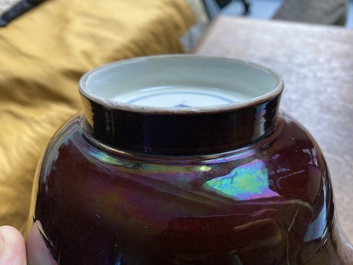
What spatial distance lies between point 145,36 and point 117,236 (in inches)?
25.8

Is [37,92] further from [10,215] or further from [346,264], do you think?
[346,264]

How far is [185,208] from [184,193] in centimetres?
1

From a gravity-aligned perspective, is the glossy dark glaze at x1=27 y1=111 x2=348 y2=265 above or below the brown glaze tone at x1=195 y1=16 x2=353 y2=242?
above

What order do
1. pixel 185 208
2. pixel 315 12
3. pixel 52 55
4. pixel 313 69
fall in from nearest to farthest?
1. pixel 185 208
2. pixel 52 55
3. pixel 313 69
4. pixel 315 12

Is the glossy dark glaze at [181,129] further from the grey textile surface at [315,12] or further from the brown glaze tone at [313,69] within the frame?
the grey textile surface at [315,12]

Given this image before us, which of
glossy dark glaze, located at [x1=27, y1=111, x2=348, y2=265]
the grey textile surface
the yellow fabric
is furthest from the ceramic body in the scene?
the grey textile surface

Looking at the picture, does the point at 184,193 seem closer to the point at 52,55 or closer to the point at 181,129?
the point at 181,129

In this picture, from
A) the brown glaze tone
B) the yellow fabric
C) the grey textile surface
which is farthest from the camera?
the grey textile surface

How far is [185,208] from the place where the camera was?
31cm

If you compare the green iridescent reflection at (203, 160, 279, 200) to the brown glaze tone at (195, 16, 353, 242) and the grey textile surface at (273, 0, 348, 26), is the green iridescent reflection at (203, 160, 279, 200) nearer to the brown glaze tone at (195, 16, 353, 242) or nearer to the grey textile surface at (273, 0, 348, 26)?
the brown glaze tone at (195, 16, 353, 242)

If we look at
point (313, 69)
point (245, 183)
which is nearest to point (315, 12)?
point (313, 69)

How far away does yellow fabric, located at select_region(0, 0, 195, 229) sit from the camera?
0.60 metres

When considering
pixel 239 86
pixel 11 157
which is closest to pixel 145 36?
pixel 11 157

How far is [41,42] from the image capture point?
791 millimetres
